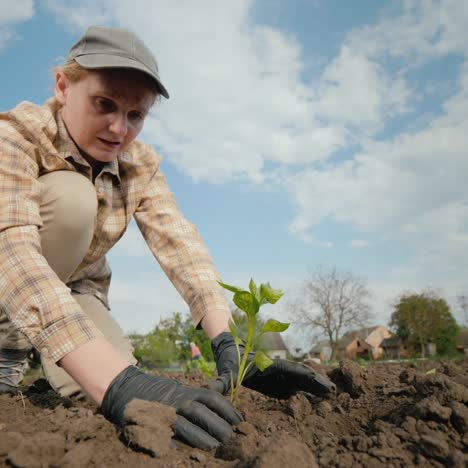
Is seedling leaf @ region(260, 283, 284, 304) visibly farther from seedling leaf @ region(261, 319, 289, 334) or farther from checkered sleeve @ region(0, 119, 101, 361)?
checkered sleeve @ region(0, 119, 101, 361)

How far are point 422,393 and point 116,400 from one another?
112cm

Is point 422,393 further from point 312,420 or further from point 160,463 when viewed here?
point 160,463

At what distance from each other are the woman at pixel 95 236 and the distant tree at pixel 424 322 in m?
24.7

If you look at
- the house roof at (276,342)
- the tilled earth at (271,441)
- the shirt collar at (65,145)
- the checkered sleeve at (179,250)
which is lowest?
the house roof at (276,342)

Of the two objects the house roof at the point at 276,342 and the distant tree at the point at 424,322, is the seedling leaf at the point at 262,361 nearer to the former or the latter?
the distant tree at the point at 424,322

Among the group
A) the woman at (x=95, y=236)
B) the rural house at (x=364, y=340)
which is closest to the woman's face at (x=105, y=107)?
the woman at (x=95, y=236)

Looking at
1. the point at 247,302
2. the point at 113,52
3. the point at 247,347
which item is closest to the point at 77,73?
the point at 113,52

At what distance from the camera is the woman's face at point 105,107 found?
6.89 feet

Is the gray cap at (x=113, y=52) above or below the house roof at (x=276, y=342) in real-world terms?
above

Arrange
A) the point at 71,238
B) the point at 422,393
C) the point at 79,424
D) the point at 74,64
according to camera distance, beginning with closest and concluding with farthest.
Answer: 1. the point at 79,424
2. the point at 422,393
3. the point at 74,64
4. the point at 71,238

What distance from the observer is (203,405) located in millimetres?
1453

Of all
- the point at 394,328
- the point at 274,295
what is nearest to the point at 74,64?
the point at 274,295

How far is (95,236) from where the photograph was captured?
2842 mm

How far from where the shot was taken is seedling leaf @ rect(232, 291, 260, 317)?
5.80 ft
